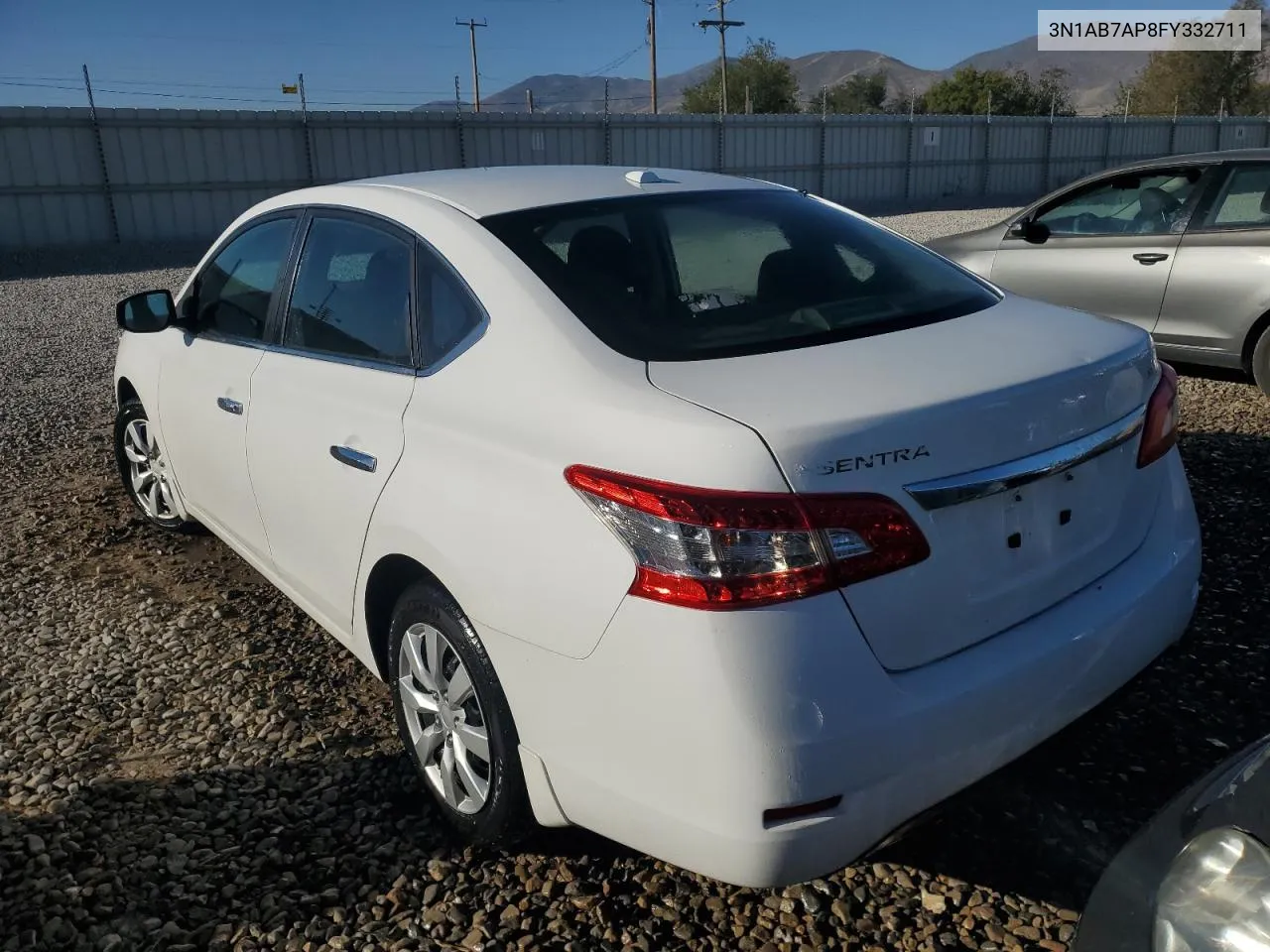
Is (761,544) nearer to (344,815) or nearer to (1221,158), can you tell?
(344,815)

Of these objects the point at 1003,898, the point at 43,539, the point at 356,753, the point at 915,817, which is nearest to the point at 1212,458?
the point at 1003,898

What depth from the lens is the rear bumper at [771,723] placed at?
1.84 m

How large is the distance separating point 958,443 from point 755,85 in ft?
221

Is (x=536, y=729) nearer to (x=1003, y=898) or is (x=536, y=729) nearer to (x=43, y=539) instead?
(x=1003, y=898)

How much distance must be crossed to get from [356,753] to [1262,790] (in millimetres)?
2397

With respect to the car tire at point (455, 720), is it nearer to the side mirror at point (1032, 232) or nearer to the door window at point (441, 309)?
the door window at point (441, 309)

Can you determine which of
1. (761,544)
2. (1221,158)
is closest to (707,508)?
(761,544)

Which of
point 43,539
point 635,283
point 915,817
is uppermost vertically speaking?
point 635,283

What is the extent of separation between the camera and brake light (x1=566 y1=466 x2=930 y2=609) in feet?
6.07

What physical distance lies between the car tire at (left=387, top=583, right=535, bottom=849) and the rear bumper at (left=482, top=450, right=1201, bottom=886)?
0.58 feet

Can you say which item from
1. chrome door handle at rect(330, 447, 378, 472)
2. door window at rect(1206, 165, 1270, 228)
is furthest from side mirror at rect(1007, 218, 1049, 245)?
chrome door handle at rect(330, 447, 378, 472)

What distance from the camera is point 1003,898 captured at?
242cm

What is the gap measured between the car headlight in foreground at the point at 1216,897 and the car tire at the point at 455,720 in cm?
132

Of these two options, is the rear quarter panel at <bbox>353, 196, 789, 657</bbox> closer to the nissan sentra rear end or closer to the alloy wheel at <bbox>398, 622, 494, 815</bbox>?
the nissan sentra rear end
